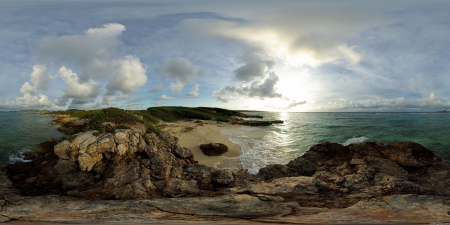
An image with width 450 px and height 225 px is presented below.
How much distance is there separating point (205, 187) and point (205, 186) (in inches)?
3.5

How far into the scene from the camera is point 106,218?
6.22 m

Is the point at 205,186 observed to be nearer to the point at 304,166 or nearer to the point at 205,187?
the point at 205,187

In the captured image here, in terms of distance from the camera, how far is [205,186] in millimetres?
10336

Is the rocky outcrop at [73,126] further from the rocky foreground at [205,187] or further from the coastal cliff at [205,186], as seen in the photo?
the rocky foreground at [205,187]

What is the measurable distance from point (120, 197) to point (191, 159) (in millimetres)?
5569

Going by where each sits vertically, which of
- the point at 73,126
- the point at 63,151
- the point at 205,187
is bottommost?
the point at 205,187

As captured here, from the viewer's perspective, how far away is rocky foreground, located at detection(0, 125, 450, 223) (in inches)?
259

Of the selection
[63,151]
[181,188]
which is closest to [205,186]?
[181,188]

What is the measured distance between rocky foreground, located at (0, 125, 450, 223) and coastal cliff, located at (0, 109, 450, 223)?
33 mm

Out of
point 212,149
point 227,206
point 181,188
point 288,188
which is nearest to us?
point 227,206

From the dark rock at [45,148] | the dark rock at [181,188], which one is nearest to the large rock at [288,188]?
the dark rock at [181,188]

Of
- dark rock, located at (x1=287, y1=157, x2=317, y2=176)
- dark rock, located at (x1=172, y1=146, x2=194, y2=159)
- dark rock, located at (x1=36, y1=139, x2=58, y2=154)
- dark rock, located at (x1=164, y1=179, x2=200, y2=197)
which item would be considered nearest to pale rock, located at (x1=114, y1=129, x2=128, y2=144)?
dark rock, located at (x1=172, y1=146, x2=194, y2=159)

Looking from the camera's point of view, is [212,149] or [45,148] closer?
[45,148]

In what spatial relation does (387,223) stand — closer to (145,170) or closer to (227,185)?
(227,185)
